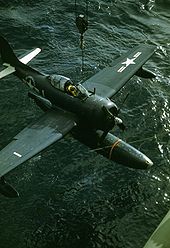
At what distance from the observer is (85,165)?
19.5 meters

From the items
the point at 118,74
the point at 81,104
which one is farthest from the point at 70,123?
the point at 118,74

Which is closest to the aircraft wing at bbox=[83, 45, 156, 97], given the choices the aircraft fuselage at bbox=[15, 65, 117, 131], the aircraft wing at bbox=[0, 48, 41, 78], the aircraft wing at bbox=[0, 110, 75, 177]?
the aircraft fuselage at bbox=[15, 65, 117, 131]

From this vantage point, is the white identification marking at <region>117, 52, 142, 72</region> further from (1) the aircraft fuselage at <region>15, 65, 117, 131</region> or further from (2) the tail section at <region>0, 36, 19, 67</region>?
(2) the tail section at <region>0, 36, 19, 67</region>

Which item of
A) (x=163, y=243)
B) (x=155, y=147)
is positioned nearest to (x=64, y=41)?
(x=155, y=147)

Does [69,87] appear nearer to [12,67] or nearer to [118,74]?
[118,74]

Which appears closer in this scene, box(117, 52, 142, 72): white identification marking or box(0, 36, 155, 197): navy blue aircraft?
box(0, 36, 155, 197): navy blue aircraft

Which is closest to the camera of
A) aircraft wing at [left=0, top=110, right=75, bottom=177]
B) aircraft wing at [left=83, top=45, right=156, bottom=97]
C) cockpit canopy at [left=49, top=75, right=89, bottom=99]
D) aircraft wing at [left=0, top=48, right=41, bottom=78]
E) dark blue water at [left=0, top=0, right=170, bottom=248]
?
aircraft wing at [left=0, top=110, right=75, bottom=177]

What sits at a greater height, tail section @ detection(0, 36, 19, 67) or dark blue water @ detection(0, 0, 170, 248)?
tail section @ detection(0, 36, 19, 67)

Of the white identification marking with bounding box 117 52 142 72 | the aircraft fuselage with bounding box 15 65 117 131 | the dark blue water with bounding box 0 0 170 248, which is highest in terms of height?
the white identification marking with bounding box 117 52 142 72

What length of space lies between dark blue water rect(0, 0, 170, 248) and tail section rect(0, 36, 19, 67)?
7.92 ft

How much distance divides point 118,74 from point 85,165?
5.65m

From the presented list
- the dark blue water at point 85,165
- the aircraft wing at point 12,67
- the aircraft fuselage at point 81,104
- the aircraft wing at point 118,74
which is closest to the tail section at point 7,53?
the aircraft wing at point 12,67

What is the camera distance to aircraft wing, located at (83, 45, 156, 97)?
20406mm

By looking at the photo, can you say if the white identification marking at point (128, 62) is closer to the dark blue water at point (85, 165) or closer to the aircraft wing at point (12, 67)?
the dark blue water at point (85, 165)
